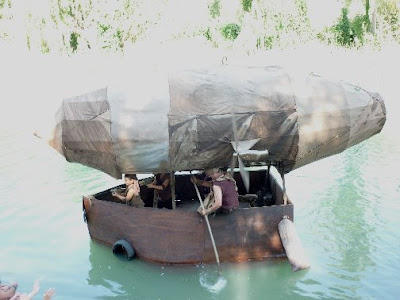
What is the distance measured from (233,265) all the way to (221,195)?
136 cm

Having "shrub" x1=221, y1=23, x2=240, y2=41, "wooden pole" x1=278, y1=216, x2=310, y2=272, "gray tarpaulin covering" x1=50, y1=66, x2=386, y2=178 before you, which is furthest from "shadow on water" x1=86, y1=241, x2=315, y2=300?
"shrub" x1=221, y1=23, x2=240, y2=41

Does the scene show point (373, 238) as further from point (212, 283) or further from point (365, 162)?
point (365, 162)

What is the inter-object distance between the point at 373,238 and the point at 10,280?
696 cm

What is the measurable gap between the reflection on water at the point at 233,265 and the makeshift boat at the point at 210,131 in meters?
0.46

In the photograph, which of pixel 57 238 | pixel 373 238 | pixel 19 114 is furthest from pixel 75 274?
pixel 19 114

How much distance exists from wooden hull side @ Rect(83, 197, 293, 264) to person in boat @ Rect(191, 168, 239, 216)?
5.6 inches

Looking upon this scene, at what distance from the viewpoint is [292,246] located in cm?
712

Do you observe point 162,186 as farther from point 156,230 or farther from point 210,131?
point 210,131

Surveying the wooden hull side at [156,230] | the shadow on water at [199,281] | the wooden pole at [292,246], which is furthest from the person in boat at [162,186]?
the wooden pole at [292,246]

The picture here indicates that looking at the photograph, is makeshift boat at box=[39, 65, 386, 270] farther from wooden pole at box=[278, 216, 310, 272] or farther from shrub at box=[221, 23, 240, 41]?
shrub at box=[221, 23, 240, 41]

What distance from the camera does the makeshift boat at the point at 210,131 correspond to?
23.5 ft

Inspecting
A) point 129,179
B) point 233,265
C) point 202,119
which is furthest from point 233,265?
point 202,119

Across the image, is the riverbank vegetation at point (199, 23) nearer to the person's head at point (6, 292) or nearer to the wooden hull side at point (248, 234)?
the wooden hull side at point (248, 234)

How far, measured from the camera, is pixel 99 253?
8766 millimetres
